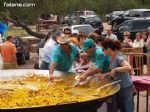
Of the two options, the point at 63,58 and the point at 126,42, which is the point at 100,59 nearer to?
the point at 63,58

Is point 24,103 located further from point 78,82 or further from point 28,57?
point 28,57

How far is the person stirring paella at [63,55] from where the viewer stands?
828cm

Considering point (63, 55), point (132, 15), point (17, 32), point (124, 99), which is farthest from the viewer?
point (17, 32)

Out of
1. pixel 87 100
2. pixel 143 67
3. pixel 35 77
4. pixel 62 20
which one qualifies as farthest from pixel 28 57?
pixel 62 20

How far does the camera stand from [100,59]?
25.2 ft

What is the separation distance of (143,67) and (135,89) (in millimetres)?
4612

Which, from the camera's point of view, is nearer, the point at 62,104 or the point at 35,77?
the point at 62,104

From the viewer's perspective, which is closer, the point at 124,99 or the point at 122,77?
the point at 122,77

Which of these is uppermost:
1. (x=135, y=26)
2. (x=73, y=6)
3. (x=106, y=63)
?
(x=73, y=6)

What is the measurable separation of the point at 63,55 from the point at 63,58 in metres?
0.09

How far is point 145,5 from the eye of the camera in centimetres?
6094

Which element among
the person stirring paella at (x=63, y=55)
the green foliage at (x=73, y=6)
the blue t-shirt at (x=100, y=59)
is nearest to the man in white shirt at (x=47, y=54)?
the person stirring paella at (x=63, y=55)

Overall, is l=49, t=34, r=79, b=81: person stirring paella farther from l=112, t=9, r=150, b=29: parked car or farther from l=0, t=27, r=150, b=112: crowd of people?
l=112, t=9, r=150, b=29: parked car

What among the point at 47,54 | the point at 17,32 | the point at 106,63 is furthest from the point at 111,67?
the point at 17,32
